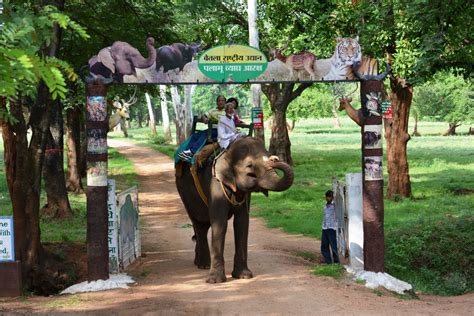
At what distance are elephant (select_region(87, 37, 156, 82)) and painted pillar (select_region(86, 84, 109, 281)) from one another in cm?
29

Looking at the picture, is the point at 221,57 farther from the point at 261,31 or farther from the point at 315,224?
the point at 261,31

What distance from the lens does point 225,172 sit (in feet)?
36.4

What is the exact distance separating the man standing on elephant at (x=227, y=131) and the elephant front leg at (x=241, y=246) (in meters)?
1.08

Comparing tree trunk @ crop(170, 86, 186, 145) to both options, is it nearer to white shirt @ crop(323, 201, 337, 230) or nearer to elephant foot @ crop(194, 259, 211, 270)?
white shirt @ crop(323, 201, 337, 230)

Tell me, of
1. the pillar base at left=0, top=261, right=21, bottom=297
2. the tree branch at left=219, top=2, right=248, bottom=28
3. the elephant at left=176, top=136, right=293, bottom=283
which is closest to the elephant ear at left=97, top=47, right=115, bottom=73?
the elephant at left=176, top=136, right=293, bottom=283

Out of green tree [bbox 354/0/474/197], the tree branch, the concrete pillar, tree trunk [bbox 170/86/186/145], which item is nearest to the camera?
the concrete pillar

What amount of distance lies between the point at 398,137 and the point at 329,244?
950 centimetres

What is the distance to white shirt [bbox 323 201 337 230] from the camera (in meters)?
12.9

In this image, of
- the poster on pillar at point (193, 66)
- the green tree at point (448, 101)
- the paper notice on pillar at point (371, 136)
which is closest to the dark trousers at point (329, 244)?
the paper notice on pillar at point (371, 136)

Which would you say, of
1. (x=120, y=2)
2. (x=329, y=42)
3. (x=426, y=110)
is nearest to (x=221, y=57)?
(x=120, y=2)

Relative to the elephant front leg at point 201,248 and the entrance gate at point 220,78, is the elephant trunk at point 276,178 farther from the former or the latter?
the elephant front leg at point 201,248

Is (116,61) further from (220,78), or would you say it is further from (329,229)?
(329,229)

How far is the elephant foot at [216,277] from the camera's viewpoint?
1100cm

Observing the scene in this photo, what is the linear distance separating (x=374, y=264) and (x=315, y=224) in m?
7.26
